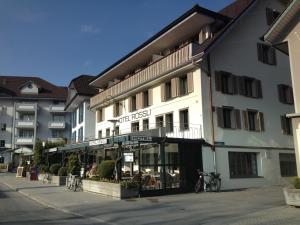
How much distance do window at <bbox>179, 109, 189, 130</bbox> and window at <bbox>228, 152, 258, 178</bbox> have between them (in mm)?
3239

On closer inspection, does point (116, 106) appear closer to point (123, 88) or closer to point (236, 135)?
point (123, 88)

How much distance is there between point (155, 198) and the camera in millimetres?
17234

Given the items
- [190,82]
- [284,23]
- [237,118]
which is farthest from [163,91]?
[284,23]

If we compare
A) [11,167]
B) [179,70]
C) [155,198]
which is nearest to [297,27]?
[179,70]

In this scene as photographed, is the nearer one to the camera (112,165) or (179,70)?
(112,165)

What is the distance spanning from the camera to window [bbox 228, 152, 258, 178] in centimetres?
2266

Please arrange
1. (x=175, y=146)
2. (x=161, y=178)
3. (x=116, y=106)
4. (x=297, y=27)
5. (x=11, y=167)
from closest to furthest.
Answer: (x=297, y=27) → (x=161, y=178) → (x=175, y=146) → (x=116, y=106) → (x=11, y=167)

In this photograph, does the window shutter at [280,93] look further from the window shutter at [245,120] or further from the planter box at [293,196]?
the planter box at [293,196]

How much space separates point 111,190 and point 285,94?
53.7 ft

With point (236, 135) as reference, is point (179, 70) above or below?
above

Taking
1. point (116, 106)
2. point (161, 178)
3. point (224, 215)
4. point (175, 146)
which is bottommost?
point (224, 215)

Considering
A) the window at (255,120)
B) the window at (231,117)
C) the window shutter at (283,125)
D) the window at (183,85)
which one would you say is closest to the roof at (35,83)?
the window at (183,85)

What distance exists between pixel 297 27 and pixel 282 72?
11603mm

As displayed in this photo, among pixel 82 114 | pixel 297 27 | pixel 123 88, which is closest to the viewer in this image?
pixel 297 27
